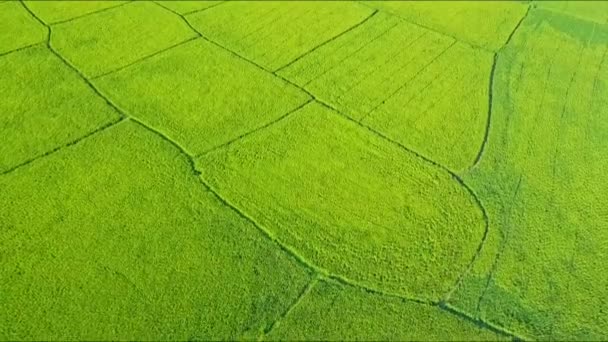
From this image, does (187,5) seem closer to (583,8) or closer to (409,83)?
(409,83)

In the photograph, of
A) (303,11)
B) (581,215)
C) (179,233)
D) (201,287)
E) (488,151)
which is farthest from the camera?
(303,11)

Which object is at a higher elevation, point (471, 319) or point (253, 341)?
point (471, 319)

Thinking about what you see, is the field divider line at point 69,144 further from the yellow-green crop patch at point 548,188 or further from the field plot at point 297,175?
the yellow-green crop patch at point 548,188

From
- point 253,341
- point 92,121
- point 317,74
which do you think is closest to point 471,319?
point 253,341

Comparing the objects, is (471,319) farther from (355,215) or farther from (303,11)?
(303,11)

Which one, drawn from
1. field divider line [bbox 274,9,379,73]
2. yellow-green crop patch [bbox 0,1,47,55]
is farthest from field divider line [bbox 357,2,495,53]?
yellow-green crop patch [bbox 0,1,47,55]

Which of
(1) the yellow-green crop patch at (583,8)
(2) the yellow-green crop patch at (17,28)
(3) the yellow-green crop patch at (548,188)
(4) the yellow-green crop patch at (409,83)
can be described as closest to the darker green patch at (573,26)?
(3) the yellow-green crop patch at (548,188)
